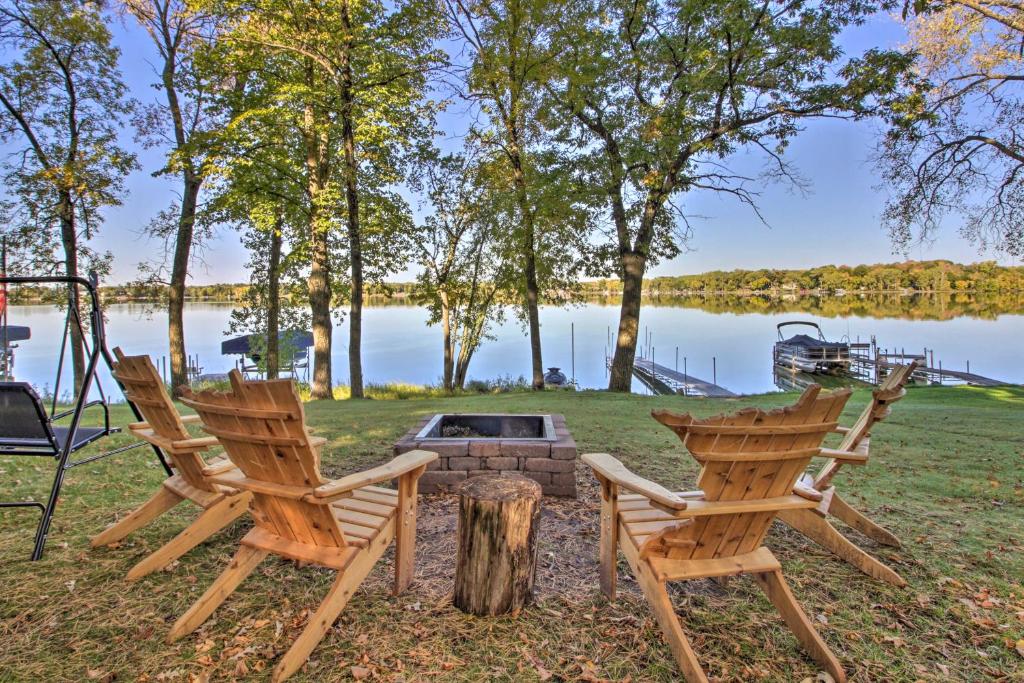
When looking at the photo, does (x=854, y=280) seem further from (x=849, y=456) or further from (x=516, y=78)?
(x=849, y=456)

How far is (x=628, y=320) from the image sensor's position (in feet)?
38.3

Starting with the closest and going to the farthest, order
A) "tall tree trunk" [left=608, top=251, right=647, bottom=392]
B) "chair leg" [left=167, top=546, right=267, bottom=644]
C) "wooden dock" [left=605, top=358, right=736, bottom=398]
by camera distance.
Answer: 1. "chair leg" [left=167, top=546, right=267, bottom=644]
2. "tall tree trunk" [left=608, top=251, right=647, bottom=392]
3. "wooden dock" [left=605, top=358, right=736, bottom=398]

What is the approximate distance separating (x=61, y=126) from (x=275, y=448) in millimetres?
14464

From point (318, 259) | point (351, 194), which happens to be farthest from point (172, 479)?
point (318, 259)

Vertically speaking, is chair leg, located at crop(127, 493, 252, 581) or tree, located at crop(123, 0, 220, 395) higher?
tree, located at crop(123, 0, 220, 395)

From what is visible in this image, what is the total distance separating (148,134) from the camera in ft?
37.8

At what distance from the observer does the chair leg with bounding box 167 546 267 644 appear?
6.65ft

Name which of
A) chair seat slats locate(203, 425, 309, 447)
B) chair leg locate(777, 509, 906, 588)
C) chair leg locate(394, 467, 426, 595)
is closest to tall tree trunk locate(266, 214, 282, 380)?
chair leg locate(394, 467, 426, 595)

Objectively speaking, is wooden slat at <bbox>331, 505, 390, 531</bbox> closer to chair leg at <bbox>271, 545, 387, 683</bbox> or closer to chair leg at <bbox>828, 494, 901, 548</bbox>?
chair leg at <bbox>271, 545, 387, 683</bbox>

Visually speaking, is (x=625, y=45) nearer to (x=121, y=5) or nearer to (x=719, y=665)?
(x=121, y=5)

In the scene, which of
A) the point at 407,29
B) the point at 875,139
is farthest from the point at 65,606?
the point at 875,139

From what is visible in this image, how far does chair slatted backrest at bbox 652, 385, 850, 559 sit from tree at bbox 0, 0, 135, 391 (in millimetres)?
13481

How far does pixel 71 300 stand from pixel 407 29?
9363mm

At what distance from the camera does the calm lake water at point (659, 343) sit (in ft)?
78.1
